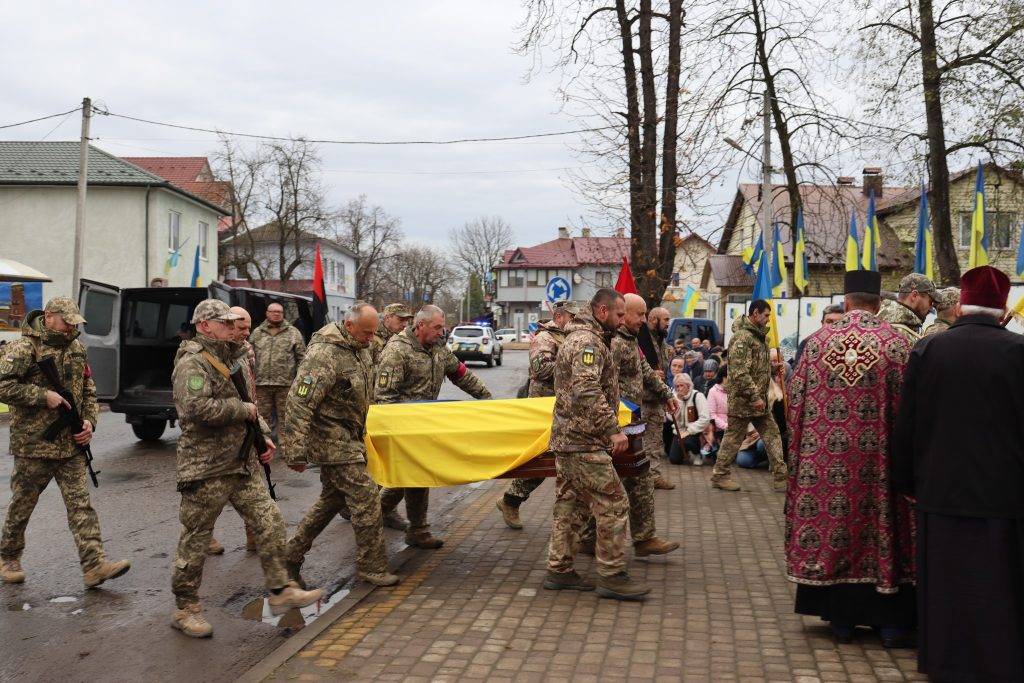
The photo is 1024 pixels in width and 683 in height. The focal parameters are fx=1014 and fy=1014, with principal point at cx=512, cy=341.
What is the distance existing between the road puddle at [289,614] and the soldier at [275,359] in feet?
20.5

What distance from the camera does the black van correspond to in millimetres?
14555

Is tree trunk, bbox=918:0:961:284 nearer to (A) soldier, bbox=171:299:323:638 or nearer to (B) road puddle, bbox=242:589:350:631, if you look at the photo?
(B) road puddle, bbox=242:589:350:631

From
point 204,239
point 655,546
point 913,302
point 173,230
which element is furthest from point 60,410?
point 204,239

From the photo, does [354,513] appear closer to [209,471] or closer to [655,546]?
[209,471]

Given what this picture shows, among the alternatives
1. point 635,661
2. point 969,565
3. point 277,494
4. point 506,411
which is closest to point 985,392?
point 969,565

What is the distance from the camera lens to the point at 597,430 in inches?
252

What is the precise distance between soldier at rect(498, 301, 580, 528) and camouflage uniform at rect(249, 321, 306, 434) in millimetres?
4743

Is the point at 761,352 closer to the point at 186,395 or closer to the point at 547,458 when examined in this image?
the point at 547,458

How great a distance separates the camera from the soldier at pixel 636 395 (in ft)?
24.9

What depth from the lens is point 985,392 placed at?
192 inches

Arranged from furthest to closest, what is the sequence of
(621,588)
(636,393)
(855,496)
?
(636,393) < (621,588) < (855,496)

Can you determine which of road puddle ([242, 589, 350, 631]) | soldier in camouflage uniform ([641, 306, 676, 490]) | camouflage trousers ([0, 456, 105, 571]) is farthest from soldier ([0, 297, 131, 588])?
soldier in camouflage uniform ([641, 306, 676, 490])

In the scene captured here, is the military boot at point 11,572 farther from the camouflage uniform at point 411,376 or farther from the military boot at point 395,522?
the military boot at point 395,522

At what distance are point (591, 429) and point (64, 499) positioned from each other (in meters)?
3.66
